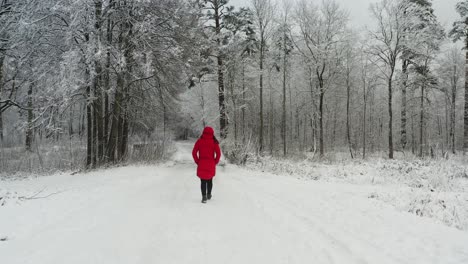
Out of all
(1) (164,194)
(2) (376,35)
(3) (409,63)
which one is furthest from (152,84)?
(3) (409,63)

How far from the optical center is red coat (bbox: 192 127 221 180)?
22.8ft

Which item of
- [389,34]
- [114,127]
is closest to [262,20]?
[389,34]

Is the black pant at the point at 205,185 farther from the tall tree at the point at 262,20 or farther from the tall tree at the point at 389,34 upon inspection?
the tall tree at the point at 389,34

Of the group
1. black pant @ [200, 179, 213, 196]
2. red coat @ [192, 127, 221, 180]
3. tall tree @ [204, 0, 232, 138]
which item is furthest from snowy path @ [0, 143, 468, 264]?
tall tree @ [204, 0, 232, 138]

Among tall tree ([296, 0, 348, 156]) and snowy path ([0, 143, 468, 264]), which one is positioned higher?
tall tree ([296, 0, 348, 156])

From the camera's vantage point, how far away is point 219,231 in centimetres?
464

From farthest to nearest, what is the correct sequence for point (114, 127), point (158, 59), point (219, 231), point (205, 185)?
point (114, 127)
point (158, 59)
point (205, 185)
point (219, 231)

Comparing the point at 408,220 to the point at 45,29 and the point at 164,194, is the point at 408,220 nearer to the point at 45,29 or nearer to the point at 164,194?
the point at 164,194

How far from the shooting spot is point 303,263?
347cm

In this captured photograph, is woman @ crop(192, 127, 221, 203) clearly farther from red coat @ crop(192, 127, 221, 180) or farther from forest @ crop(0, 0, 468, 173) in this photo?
forest @ crop(0, 0, 468, 173)

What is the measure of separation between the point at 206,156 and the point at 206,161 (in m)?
0.15

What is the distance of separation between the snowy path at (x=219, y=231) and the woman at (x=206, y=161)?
431mm

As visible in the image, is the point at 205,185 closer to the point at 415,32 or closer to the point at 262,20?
the point at 262,20

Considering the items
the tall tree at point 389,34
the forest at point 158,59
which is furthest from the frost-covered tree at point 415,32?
the tall tree at point 389,34
